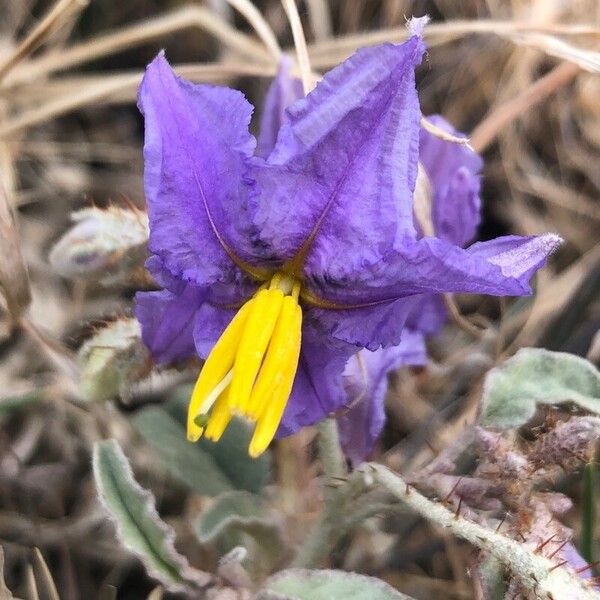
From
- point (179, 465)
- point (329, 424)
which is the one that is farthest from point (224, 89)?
point (179, 465)

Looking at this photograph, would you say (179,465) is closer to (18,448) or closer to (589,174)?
(18,448)

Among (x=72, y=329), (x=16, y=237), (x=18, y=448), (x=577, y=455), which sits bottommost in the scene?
(x=18, y=448)

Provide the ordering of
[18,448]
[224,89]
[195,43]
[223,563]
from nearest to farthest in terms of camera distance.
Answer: [224,89]
[223,563]
[18,448]
[195,43]

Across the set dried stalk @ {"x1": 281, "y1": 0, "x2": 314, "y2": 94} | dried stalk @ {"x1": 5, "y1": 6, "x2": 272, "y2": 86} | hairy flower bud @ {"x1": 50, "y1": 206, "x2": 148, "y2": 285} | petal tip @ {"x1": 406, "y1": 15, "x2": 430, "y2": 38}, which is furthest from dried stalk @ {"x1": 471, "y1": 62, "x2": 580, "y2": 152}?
petal tip @ {"x1": 406, "y1": 15, "x2": 430, "y2": 38}

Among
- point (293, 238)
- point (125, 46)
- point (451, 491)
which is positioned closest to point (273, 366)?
point (293, 238)

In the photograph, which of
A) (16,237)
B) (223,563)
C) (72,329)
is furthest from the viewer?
(72,329)

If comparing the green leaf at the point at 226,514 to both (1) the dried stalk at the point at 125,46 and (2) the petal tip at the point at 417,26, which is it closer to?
(2) the petal tip at the point at 417,26
